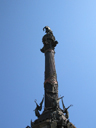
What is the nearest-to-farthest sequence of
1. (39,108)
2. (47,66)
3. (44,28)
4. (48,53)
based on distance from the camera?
(39,108)
(47,66)
(48,53)
(44,28)

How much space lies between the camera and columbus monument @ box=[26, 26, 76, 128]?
43.5ft

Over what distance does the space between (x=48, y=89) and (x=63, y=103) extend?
6.15 feet

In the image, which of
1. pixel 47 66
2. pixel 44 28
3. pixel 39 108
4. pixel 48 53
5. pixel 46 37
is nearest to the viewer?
pixel 39 108

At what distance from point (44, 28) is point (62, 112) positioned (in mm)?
11937

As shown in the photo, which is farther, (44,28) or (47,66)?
(44,28)

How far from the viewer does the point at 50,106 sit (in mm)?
15227

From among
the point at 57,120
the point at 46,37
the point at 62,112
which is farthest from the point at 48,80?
the point at 46,37

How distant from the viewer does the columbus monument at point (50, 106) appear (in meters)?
13.2

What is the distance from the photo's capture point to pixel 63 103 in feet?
53.5

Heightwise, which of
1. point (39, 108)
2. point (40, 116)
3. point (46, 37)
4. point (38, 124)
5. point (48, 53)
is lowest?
point (38, 124)

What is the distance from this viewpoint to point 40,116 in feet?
48.5

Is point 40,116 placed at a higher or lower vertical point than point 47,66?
lower

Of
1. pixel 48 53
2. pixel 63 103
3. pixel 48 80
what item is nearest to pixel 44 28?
pixel 48 53

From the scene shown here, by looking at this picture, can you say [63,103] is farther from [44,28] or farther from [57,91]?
[44,28]
